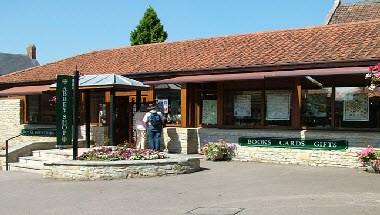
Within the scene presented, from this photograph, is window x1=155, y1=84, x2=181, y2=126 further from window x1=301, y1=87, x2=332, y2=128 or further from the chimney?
the chimney

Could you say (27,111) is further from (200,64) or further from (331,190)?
(331,190)

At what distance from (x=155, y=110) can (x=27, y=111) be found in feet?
28.5

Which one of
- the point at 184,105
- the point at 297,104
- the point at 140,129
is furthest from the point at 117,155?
the point at 297,104

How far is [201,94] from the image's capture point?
17969 millimetres

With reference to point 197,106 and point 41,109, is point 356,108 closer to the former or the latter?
point 197,106

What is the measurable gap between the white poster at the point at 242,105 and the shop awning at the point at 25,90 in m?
7.93

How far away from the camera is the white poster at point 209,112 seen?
57.7 feet

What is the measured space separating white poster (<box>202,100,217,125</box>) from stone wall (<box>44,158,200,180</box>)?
4.62 metres

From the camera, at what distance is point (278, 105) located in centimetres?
1614

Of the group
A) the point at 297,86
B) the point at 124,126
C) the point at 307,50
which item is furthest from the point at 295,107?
the point at 124,126

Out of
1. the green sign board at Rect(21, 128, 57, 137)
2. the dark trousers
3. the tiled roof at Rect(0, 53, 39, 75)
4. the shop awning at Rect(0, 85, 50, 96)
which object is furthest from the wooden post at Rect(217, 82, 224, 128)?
the tiled roof at Rect(0, 53, 39, 75)

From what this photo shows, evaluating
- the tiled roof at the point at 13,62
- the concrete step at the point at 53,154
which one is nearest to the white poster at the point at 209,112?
the concrete step at the point at 53,154

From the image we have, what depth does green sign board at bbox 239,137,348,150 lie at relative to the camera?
1463 centimetres

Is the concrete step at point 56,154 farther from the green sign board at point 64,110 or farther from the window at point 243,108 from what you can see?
the window at point 243,108
